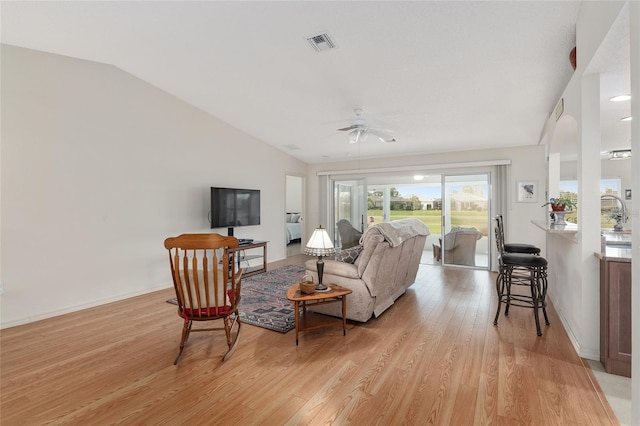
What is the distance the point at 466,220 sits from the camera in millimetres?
6234

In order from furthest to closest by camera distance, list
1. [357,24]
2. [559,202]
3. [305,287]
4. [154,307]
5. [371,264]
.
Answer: [154,307] < [559,202] < [371,264] < [305,287] < [357,24]

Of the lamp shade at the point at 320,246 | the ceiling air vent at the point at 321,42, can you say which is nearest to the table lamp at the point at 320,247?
the lamp shade at the point at 320,246

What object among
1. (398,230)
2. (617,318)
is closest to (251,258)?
(398,230)

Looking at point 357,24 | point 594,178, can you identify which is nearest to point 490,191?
point 594,178

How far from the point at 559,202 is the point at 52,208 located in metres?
→ 5.88

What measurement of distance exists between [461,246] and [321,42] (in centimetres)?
503

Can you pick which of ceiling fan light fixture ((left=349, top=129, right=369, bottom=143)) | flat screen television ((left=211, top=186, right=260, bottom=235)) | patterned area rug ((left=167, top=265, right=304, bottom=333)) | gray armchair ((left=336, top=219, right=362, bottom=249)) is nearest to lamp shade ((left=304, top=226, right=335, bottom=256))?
patterned area rug ((left=167, top=265, right=304, bottom=333))

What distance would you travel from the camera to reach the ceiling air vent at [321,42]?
9.69 feet

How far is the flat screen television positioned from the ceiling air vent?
311cm

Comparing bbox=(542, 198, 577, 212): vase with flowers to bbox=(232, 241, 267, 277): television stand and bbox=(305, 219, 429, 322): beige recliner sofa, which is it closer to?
bbox=(305, 219, 429, 322): beige recliner sofa

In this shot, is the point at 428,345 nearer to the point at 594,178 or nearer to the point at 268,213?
the point at 594,178

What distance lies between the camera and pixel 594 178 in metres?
2.45

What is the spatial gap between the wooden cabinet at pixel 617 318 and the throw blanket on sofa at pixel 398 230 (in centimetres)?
169

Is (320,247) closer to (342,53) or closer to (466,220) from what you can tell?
(342,53)
